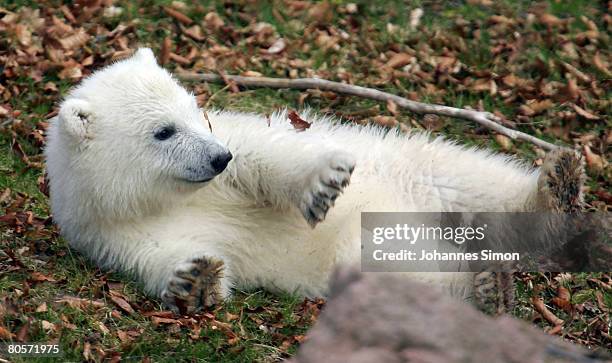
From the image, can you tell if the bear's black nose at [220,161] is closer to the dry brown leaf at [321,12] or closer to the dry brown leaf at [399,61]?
the dry brown leaf at [399,61]

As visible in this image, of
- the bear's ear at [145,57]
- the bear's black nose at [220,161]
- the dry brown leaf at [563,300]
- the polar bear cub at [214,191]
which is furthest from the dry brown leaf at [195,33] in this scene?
the dry brown leaf at [563,300]

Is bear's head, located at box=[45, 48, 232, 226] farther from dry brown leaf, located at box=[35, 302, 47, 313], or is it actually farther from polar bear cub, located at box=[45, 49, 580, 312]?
dry brown leaf, located at box=[35, 302, 47, 313]

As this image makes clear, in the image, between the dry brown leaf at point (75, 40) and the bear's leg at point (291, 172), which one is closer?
the bear's leg at point (291, 172)

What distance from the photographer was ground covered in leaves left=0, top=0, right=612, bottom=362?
16.2ft

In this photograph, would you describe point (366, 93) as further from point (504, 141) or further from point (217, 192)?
point (217, 192)

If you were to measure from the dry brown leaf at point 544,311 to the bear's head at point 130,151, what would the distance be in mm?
2012

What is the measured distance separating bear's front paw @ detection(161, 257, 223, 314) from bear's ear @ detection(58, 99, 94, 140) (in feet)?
3.11

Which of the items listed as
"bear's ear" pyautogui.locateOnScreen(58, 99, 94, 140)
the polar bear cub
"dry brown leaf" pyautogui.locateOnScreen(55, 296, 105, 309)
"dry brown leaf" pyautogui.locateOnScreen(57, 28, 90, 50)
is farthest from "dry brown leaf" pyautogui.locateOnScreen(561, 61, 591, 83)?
"dry brown leaf" pyautogui.locateOnScreen(55, 296, 105, 309)

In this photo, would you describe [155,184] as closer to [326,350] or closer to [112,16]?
[326,350]

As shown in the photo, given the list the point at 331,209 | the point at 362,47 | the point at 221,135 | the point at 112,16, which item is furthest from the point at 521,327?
the point at 112,16

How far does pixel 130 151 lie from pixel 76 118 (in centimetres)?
35

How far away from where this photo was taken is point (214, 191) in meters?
5.30

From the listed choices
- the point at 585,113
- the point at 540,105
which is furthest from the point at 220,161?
the point at 585,113

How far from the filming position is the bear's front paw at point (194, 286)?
4.79 meters
